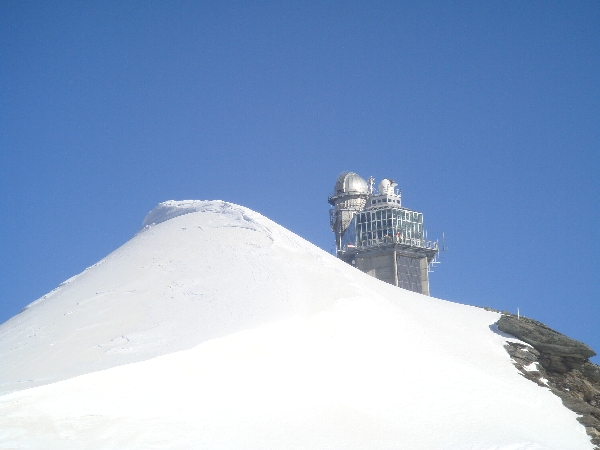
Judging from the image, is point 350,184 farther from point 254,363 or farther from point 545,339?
point 254,363

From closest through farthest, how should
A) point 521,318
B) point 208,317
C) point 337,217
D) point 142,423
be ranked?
point 142,423, point 208,317, point 521,318, point 337,217

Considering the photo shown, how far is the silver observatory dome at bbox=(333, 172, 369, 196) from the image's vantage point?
73750 mm

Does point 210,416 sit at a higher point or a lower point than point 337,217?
lower

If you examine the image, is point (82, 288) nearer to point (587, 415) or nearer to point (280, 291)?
point (280, 291)

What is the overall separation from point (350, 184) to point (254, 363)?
56.5 meters

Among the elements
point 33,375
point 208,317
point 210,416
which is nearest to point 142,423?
point 210,416

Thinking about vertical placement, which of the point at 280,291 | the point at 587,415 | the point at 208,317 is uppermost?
the point at 280,291

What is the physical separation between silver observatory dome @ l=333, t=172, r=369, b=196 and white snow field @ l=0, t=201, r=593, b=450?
44879mm

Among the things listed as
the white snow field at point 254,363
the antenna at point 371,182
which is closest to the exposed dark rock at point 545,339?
the white snow field at point 254,363

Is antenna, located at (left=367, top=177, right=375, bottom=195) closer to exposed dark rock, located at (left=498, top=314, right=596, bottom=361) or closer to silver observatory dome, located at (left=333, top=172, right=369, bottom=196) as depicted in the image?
silver observatory dome, located at (left=333, top=172, right=369, bottom=196)

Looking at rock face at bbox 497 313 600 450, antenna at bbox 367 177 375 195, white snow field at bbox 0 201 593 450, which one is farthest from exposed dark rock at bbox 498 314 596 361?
antenna at bbox 367 177 375 195

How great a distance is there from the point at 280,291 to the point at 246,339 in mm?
4511

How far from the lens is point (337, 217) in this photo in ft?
241

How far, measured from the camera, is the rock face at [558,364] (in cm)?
2152
